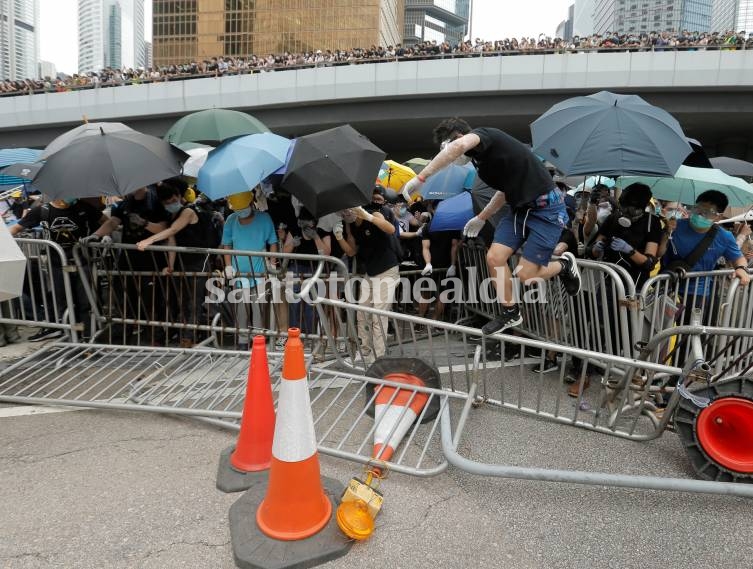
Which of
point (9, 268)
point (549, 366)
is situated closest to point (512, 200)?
point (549, 366)

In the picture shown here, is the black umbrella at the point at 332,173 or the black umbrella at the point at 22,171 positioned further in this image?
the black umbrella at the point at 22,171

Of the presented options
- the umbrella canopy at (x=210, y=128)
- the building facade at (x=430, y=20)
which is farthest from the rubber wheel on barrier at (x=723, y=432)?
the building facade at (x=430, y=20)

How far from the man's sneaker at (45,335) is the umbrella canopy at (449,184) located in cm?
534

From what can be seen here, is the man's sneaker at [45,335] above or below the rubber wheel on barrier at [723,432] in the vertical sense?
below

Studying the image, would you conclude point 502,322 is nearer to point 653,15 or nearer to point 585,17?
point 653,15

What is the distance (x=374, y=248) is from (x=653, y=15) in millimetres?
110338

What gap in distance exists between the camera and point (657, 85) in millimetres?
23156

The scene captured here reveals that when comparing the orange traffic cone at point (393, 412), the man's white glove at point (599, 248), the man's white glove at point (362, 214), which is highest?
the man's white glove at point (362, 214)

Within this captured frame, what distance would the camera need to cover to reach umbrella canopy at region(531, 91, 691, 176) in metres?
4.46

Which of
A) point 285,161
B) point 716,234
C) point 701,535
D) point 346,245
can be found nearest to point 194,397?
point 346,245

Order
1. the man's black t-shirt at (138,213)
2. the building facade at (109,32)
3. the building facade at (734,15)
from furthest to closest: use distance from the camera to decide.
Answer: the building facade at (109,32)
the building facade at (734,15)
the man's black t-shirt at (138,213)

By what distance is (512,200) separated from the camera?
3.99m

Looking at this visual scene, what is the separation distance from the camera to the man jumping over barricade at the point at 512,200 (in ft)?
12.5

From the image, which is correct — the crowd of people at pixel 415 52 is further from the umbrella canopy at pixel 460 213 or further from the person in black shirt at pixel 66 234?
the person in black shirt at pixel 66 234
